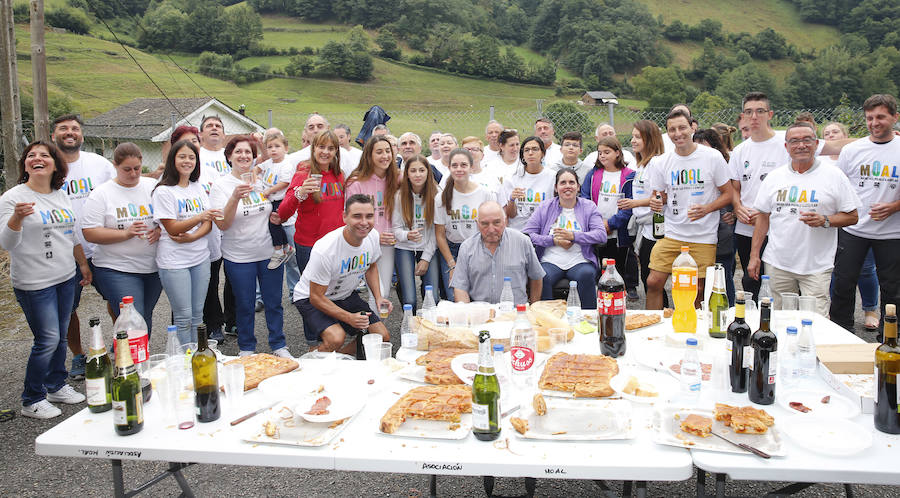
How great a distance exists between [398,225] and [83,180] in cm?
270

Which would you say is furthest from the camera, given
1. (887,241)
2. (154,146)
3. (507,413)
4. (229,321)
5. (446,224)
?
(154,146)

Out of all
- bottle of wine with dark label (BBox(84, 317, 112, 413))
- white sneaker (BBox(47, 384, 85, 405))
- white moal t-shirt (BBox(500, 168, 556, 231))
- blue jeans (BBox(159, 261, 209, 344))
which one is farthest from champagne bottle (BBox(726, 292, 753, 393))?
white sneaker (BBox(47, 384, 85, 405))

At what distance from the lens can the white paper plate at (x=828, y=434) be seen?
1.98m

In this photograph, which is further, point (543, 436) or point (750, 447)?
point (543, 436)

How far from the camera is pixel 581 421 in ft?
7.41

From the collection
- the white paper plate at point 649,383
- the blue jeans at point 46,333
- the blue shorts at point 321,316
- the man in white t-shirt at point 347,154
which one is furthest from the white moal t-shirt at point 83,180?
the white paper plate at point 649,383

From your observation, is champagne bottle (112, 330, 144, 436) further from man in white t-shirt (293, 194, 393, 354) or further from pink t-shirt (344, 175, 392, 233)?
pink t-shirt (344, 175, 392, 233)

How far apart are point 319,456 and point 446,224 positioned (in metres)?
3.58

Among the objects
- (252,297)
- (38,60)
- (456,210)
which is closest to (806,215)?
(456,210)

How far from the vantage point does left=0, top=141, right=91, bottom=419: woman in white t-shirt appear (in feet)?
13.0

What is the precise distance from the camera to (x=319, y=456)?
211 centimetres

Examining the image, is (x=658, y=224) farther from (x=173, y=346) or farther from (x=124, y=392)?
(x=124, y=392)

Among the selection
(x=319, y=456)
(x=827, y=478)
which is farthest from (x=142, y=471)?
(x=827, y=478)

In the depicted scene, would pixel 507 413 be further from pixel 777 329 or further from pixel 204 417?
pixel 777 329
